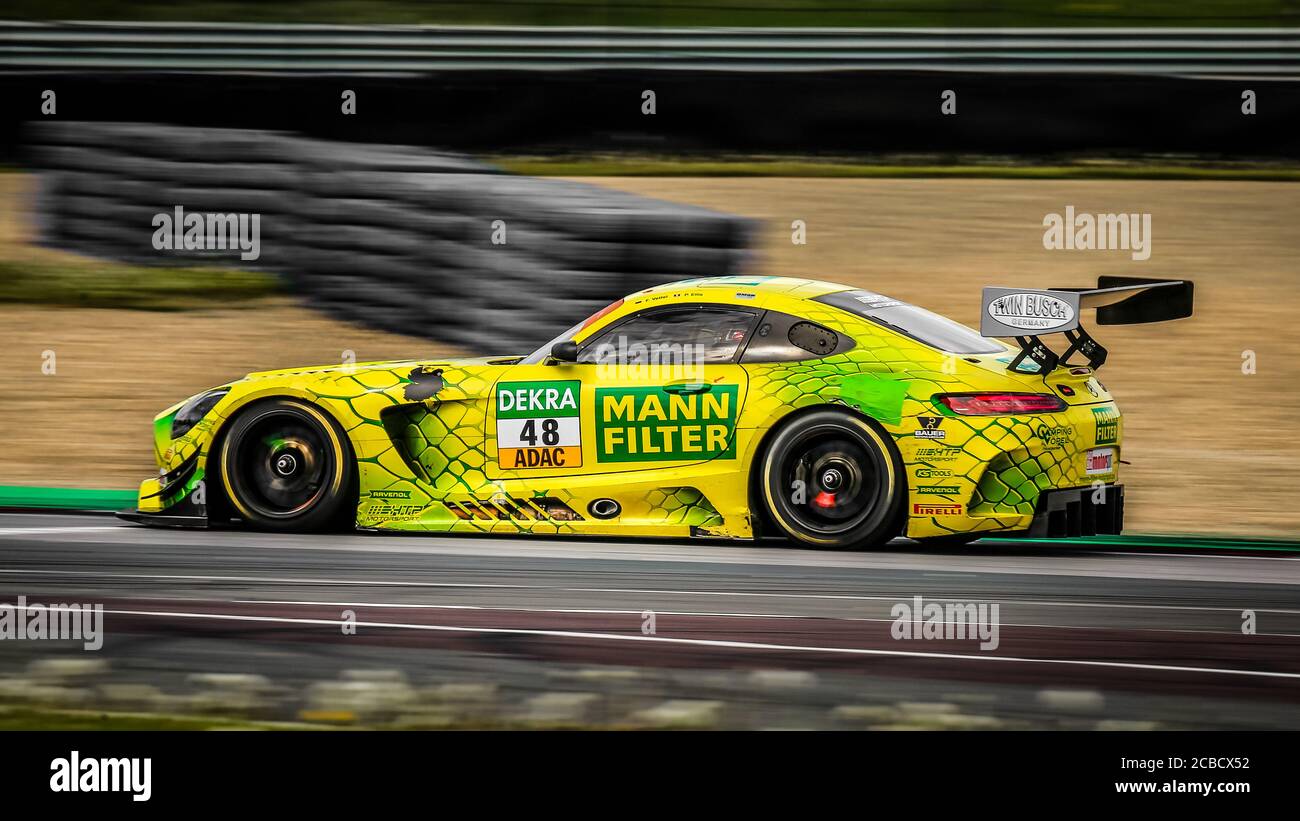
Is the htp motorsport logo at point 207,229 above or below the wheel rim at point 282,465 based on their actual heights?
above

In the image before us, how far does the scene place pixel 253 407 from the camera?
26.6 ft

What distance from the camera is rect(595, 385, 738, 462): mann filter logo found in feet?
24.8

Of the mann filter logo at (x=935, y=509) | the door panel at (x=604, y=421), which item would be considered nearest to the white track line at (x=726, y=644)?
the mann filter logo at (x=935, y=509)

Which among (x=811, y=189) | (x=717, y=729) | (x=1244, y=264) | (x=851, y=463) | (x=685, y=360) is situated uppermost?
(x=811, y=189)

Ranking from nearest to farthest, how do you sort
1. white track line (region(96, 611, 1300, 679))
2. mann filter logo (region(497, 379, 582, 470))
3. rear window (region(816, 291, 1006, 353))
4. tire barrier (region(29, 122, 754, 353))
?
1. white track line (region(96, 611, 1300, 679))
2. rear window (region(816, 291, 1006, 353))
3. mann filter logo (region(497, 379, 582, 470))
4. tire barrier (region(29, 122, 754, 353))

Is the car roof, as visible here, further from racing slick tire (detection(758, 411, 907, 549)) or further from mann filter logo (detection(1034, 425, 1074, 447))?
mann filter logo (detection(1034, 425, 1074, 447))

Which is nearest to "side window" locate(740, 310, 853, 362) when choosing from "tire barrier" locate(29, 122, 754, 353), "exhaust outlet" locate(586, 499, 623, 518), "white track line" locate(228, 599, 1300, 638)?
"exhaust outlet" locate(586, 499, 623, 518)

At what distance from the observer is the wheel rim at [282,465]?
806 centimetres

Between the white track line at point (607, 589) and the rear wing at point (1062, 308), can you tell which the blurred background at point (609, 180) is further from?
the white track line at point (607, 589)

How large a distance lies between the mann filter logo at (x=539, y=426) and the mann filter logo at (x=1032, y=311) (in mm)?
2052

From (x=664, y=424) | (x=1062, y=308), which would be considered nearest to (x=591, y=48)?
(x=664, y=424)

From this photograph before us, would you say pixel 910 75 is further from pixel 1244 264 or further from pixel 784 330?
pixel 784 330
